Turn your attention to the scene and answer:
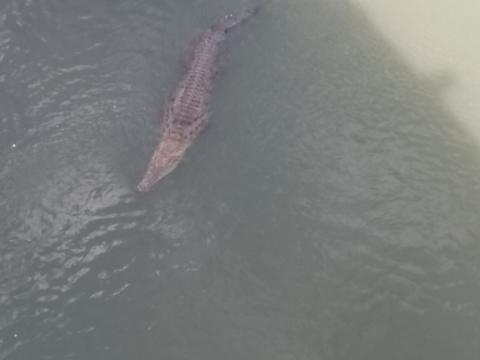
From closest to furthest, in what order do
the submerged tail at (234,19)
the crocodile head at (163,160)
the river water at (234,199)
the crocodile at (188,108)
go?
the river water at (234,199) < the crocodile head at (163,160) < the crocodile at (188,108) < the submerged tail at (234,19)

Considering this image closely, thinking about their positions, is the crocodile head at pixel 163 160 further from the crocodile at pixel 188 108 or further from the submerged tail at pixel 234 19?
the submerged tail at pixel 234 19

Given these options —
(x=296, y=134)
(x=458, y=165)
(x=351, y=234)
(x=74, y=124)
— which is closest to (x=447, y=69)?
(x=458, y=165)

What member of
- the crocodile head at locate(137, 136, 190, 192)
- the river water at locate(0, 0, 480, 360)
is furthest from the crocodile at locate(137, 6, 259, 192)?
the river water at locate(0, 0, 480, 360)

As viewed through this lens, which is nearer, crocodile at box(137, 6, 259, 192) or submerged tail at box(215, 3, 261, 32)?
crocodile at box(137, 6, 259, 192)

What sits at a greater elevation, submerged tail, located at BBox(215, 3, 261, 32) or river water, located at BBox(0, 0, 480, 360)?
submerged tail, located at BBox(215, 3, 261, 32)

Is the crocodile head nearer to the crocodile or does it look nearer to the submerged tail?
the crocodile

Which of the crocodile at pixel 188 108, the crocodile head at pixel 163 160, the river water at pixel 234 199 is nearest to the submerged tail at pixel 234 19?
the crocodile at pixel 188 108
